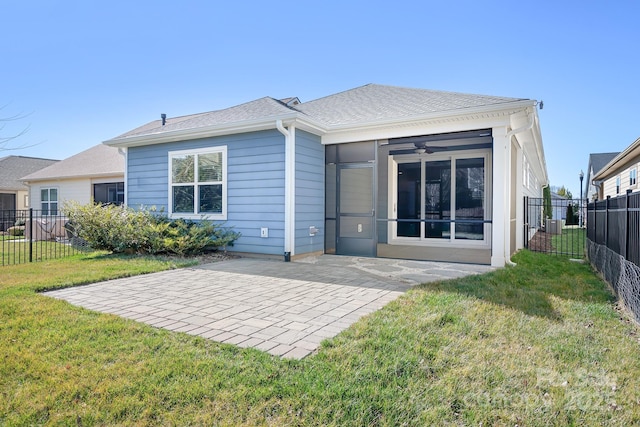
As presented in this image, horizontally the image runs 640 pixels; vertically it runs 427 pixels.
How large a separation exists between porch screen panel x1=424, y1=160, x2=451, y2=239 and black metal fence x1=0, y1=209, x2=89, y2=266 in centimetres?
929

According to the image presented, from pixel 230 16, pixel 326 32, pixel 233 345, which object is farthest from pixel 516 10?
pixel 233 345

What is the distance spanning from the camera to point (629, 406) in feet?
6.75

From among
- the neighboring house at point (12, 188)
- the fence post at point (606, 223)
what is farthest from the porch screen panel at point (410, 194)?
the neighboring house at point (12, 188)

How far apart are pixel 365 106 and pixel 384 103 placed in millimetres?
444

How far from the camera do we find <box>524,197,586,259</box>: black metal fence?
405 inches

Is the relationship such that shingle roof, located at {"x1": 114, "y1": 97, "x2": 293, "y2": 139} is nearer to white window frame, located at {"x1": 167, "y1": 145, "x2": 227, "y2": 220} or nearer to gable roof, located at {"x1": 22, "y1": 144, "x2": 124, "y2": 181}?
white window frame, located at {"x1": 167, "y1": 145, "x2": 227, "y2": 220}

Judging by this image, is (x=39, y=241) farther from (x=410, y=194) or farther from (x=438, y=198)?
(x=438, y=198)

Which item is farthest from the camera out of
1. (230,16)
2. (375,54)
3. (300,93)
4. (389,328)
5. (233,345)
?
(300,93)

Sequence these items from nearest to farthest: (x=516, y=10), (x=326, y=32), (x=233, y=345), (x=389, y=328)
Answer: (x=233, y=345)
(x=389, y=328)
(x=516, y=10)
(x=326, y=32)

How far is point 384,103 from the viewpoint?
27.8 ft

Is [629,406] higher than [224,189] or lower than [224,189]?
lower

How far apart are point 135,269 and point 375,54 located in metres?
8.94

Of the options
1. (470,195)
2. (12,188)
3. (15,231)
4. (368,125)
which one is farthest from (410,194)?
(12,188)

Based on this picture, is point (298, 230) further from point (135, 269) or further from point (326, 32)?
point (326, 32)
